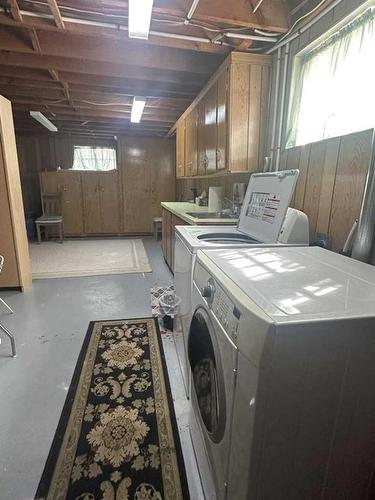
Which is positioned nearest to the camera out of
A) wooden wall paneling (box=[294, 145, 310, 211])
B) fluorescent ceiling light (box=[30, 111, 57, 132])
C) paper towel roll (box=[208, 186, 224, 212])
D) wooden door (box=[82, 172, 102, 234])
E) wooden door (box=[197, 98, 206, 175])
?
wooden wall paneling (box=[294, 145, 310, 211])

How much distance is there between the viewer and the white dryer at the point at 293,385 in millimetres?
640

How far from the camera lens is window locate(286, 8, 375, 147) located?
144 centimetres

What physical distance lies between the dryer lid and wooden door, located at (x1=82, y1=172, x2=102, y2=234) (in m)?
5.06

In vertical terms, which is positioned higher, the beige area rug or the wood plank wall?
the wood plank wall

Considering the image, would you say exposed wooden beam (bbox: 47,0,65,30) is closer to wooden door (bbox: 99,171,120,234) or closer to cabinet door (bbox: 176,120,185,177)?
cabinet door (bbox: 176,120,185,177)

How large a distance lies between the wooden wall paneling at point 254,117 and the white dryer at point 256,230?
1.59 ft

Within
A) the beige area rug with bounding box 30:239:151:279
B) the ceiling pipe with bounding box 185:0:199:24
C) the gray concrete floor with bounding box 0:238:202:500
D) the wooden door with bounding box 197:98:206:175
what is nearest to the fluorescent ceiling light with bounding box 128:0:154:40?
the ceiling pipe with bounding box 185:0:199:24

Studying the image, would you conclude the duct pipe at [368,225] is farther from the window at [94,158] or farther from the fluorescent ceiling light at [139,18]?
the window at [94,158]

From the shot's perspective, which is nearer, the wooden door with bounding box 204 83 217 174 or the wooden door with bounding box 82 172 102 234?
the wooden door with bounding box 204 83 217 174

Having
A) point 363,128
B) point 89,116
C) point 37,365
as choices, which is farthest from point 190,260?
point 89,116

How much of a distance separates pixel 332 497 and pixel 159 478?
72cm

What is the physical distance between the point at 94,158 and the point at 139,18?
5270 millimetres

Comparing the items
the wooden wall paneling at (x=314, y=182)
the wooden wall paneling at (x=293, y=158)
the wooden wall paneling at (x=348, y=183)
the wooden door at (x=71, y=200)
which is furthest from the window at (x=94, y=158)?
the wooden wall paneling at (x=348, y=183)

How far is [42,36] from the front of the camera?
7.64ft
